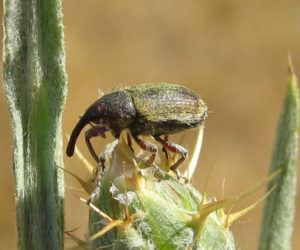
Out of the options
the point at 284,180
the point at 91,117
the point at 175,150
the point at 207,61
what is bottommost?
the point at 284,180

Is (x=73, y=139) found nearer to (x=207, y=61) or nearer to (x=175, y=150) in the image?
(x=175, y=150)

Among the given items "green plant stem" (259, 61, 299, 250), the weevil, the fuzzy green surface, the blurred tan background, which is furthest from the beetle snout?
the blurred tan background

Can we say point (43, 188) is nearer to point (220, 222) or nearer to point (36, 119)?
point (36, 119)

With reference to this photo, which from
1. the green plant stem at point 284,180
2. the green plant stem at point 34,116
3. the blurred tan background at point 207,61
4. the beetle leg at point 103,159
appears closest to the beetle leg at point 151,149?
the beetle leg at point 103,159

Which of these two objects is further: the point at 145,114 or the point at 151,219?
the point at 145,114

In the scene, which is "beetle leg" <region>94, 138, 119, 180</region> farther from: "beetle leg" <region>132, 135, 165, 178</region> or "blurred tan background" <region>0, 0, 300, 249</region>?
"blurred tan background" <region>0, 0, 300, 249</region>

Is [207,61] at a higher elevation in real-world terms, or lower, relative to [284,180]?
higher

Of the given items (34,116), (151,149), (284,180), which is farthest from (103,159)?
(284,180)

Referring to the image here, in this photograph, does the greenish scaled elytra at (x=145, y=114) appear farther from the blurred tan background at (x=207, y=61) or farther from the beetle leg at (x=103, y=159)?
the blurred tan background at (x=207, y=61)

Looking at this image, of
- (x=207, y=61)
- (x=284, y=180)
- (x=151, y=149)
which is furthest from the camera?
(x=207, y=61)
